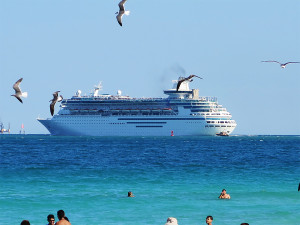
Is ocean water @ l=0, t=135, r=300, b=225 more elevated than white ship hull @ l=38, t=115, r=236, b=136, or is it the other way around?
white ship hull @ l=38, t=115, r=236, b=136

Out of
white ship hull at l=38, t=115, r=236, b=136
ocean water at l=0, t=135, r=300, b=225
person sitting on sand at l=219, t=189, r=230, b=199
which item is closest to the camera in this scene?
ocean water at l=0, t=135, r=300, b=225

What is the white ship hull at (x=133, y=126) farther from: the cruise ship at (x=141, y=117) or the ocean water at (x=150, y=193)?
the ocean water at (x=150, y=193)

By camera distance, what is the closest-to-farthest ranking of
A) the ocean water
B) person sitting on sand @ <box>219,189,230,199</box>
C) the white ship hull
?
the ocean water
person sitting on sand @ <box>219,189,230,199</box>
the white ship hull

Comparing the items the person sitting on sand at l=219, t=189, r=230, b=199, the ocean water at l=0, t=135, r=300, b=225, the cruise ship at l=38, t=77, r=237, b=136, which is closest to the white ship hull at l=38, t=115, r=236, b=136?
the cruise ship at l=38, t=77, r=237, b=136

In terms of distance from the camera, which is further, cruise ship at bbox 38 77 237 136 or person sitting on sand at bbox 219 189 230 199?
cruise ship at bbox 38 77 237 136

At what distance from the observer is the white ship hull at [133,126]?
6117 inches

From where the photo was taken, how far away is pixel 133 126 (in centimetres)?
15675

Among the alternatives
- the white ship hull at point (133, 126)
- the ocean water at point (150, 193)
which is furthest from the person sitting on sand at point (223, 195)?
the white ship hull at point (133, 126)

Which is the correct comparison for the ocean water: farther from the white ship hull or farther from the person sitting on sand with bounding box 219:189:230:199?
the white ship hull

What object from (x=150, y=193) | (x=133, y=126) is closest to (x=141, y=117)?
(x=133, y=126)

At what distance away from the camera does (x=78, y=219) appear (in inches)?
1211

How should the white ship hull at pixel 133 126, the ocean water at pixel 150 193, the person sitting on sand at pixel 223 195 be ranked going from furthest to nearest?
the white ship hull at pixel 133 126, the person sitting on sand at pixel 223 195, the ocean water at pixel 150 193

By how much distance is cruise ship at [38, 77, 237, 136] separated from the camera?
156m

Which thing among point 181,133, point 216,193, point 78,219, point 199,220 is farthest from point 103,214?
point 181,133
